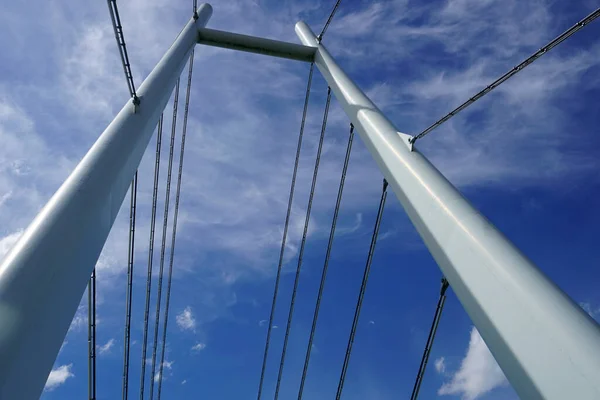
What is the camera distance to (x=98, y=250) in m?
4.89

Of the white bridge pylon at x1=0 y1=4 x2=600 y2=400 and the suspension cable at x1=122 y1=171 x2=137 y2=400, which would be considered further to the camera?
the suspension cable at x1=122 y1=171 x2=137 y2=400

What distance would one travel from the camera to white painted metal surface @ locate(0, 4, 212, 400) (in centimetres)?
336

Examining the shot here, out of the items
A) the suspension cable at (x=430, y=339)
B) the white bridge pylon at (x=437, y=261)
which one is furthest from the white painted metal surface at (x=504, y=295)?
the suspension cable at (x=430, y=339)

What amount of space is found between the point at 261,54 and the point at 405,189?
7.52 m

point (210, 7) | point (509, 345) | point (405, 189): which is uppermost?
point (210, 7)

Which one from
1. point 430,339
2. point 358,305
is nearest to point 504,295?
point 430,339

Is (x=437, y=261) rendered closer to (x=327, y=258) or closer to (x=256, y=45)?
(x=327, y=258)

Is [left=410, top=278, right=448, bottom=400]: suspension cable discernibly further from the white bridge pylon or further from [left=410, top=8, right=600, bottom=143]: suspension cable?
[left=410, top=8, right=600, bottom=143]: suspension cable

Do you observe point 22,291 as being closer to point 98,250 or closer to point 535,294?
point 98,250

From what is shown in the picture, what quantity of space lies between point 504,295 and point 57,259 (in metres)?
3.84

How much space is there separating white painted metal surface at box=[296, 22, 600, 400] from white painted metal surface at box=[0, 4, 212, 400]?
11.6 feet

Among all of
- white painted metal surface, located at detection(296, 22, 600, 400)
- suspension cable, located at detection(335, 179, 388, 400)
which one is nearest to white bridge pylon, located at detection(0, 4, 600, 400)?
white painted metal surface, located at detection(296, 22, 600, 400)

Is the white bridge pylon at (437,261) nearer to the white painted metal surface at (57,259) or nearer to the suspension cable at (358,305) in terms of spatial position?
the white painted metal surface at (57,259)

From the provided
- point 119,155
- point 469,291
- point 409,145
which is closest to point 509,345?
point 469,291
